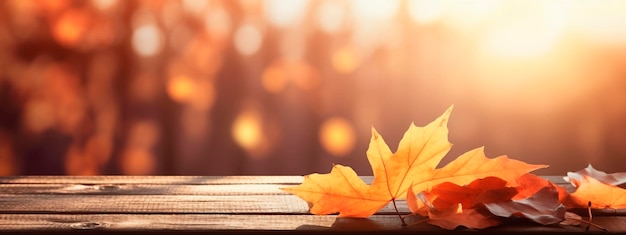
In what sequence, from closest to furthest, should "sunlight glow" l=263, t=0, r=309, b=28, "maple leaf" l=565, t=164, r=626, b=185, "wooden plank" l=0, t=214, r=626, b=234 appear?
1. "wooden plank" l=0, t=214, r=626, b=234
2. "maple leaf" l=565, t=164, r=626, b=185
3. "sunlight glow" l=263, t=0, r=309, b=28

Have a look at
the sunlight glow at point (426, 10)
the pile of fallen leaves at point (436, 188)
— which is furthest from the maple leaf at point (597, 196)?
the sunlight glow at point (426, 10)

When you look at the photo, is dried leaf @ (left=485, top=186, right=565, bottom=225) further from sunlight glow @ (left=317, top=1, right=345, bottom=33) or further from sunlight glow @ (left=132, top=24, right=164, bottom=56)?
sunlight glow @ (left=132, top=24, right=164, bottom=56)

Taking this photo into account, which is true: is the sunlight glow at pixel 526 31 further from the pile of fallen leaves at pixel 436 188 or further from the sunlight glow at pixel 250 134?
the pile of fallen leaves at pixel 436 188

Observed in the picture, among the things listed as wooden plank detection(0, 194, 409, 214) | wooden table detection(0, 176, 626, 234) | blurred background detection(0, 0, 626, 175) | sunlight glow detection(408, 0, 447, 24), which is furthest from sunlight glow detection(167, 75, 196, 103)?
wooden plank detection(0, 194, 409, 214)

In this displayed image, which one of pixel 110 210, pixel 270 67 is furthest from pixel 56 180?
pixel 270 67

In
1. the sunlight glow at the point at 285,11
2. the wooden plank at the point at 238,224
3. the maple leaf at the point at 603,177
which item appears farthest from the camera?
the sunlight glow at the point at 285,11

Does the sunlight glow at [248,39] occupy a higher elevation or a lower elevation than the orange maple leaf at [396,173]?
lower

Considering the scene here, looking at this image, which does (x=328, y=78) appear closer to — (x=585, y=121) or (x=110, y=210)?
(x=585, y=121)
